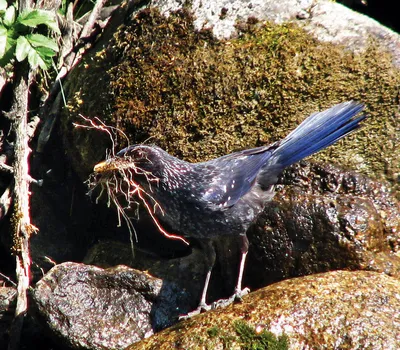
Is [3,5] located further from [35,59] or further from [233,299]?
[233,299]

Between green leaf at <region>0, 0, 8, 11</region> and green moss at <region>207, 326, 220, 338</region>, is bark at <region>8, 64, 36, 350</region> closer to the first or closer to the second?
green leaf at <region>0, 0, 8, 11</region>

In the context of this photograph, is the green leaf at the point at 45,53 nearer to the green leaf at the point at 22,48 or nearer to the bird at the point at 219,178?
the green leaf at the point at 22,48

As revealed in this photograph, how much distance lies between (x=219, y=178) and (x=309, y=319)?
1.61 meters

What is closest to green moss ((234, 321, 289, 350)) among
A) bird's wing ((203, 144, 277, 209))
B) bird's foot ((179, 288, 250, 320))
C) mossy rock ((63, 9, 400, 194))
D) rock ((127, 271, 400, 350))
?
rock ((127, 271, 400, 350))

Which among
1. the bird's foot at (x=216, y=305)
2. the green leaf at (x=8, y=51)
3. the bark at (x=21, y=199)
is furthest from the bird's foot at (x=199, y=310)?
the green leaf at (x=8, y=51)

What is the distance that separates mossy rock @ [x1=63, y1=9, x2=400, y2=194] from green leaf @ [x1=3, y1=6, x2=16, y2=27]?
129cm

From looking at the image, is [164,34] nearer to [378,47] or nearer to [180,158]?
[180,158]

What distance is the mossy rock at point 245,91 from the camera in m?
6.15

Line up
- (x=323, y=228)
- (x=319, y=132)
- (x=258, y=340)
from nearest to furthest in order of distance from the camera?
(x=258, y=340) < (x=323, y=228) < (x=319, y=132)

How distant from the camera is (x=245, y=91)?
20.2 feet

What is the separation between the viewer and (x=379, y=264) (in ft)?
17.8

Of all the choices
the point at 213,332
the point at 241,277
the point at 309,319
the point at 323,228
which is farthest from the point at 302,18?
the point at 213,332

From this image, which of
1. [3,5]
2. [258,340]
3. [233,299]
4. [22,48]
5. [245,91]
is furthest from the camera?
[3,5]

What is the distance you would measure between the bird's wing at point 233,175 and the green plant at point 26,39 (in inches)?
83.2
